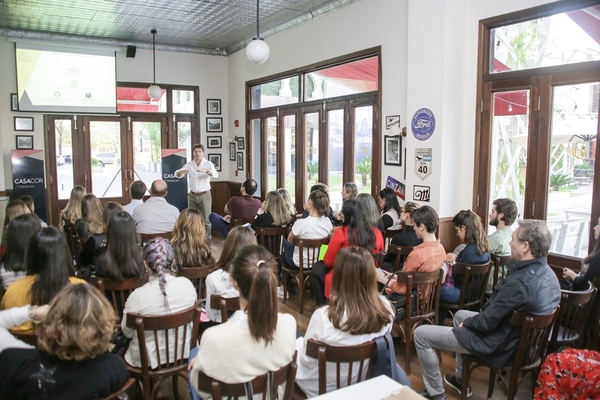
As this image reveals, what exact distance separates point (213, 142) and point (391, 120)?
508 centimetres

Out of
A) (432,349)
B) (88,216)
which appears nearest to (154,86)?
(88,216)

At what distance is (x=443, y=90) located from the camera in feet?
15.9

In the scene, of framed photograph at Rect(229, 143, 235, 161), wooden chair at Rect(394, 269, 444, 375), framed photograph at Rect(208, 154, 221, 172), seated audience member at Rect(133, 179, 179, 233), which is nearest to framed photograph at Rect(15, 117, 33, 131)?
framed photograph at Rect(208, 154, 221, 172)

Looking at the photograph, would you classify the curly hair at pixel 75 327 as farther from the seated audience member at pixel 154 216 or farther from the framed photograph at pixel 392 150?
the framed photograph at pixel 392 150

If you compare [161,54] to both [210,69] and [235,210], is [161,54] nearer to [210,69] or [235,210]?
[210,69]

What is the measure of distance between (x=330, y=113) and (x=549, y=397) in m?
5.29

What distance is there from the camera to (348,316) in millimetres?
2217

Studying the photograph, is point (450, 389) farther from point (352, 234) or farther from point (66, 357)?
point (66, 357)

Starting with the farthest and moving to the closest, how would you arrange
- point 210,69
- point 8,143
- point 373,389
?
point 210,69
point 8,143
point 373,389

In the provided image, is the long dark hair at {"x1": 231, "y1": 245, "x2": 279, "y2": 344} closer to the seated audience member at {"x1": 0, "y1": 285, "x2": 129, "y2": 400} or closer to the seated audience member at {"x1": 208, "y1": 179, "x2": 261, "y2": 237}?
the seated audience member at {"x1": 0, "y1": 285, "x2": 129, "y2": 400}

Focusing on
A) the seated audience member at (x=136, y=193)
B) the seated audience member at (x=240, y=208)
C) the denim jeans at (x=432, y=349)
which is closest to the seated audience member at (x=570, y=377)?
the denim jeans at (x=432, y=349)

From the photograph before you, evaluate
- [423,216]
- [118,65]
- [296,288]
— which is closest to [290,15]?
[118,65]

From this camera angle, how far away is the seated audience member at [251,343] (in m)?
1.80

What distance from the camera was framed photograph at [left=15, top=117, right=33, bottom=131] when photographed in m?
8.20
